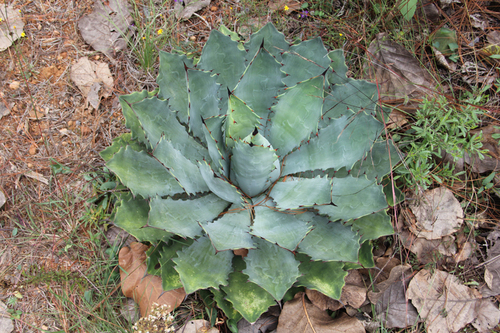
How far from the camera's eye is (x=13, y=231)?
2217mm

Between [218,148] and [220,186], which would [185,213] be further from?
[218,148]

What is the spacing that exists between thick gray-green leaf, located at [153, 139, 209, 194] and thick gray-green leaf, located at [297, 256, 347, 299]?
2.34 ft

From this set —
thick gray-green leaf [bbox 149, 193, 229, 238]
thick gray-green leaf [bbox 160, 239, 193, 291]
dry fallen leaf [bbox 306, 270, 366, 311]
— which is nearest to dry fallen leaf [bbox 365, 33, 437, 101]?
dry fallen leaf [bbox 306, 270, 366, 311]

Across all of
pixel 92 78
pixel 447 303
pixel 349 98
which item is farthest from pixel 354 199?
pixel 92 78

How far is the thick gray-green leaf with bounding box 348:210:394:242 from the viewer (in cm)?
176

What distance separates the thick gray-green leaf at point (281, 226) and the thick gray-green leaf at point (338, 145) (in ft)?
0.83

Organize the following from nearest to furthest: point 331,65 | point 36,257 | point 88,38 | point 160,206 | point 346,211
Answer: point 160,206
point 346,211
point 331,65
point 36,257
point 88,38

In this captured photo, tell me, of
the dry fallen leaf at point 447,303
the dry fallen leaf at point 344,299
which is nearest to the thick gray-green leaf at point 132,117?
the dry fallen leaf at point 344,299

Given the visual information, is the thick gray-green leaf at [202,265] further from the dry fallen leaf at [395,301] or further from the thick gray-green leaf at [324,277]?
the dry fallen leaf at [395,301]

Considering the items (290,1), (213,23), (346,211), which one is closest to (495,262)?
(346,211)

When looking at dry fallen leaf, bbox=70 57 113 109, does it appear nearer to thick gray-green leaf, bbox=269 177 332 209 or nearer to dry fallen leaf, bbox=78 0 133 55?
dry fallen leaf, bbox=78 0 133 55

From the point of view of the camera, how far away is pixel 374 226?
180cm

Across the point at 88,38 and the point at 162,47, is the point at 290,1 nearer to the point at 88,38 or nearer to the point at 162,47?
the point at 162,47

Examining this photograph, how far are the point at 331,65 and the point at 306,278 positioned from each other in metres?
1.24
